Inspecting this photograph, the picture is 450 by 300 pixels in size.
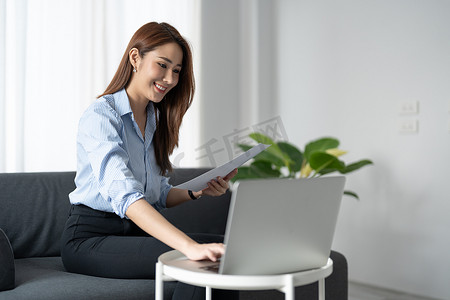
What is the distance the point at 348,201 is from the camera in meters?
3.41

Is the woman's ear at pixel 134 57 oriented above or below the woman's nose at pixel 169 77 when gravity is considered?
above

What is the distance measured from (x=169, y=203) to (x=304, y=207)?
36.7 inches

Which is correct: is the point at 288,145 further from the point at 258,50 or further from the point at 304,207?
the point at 304,207

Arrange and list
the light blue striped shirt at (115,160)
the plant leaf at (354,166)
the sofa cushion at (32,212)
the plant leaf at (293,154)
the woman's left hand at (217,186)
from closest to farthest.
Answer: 1. the light blue striped shirt at (115,160)
2. the woman's left hand at (217,186)
3. the sofa cushion at (32,212)
4. the plant leaf at (354,166)
5. the plant leaf at (293,154)

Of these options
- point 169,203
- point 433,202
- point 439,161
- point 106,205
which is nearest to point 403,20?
point 439,161

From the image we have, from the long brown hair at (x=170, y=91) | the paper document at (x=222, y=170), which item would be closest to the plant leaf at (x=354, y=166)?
the long brown hair at (x=170, y=91)

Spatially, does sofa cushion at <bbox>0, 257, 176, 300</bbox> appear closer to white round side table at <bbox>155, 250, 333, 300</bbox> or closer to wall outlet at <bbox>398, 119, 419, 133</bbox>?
white round side table at <bbox>155, 250, 333, 300</bbox>

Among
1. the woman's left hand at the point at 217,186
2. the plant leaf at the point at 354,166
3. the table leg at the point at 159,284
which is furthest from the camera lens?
the plant leaf at the point at 354,166

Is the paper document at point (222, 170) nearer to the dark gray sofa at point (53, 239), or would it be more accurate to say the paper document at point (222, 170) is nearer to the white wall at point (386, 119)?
the dark gray sofa at point (53, 239)

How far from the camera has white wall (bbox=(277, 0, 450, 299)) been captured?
2.92 m

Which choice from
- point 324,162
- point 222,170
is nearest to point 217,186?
point 222,170

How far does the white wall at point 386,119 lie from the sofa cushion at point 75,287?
73.7 inches

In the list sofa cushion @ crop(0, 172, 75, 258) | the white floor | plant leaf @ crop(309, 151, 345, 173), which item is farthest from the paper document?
the white floor

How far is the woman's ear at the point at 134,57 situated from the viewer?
175cm
